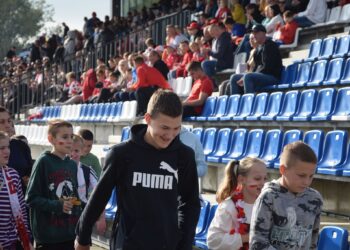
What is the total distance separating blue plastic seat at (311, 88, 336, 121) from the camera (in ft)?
30.9

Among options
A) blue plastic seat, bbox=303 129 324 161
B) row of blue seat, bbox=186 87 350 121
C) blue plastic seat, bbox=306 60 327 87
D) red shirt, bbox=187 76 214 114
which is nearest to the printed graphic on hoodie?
blue plastic seat, bbox=303 129 324 161

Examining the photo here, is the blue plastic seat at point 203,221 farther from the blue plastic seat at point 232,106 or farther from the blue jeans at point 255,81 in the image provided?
the blue jeans at point 255,81

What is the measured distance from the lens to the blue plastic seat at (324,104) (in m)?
9.41

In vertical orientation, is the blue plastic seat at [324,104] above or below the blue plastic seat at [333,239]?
above

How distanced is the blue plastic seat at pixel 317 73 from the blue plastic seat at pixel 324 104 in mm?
1266

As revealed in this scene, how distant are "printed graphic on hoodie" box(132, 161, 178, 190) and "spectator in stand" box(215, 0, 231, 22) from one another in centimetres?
1310

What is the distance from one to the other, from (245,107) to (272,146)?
2233mm

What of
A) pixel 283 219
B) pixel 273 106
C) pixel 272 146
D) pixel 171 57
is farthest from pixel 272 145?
pixel 171 57

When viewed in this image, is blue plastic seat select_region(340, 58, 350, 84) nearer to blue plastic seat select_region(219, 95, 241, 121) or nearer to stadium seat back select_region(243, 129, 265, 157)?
stadium seat back select_region(243, 129, 265, 157)

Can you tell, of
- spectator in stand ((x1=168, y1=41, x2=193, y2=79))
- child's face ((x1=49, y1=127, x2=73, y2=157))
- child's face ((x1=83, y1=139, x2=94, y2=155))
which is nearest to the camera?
child's face ((x1=49, y1=127, x2=73, y2=157))

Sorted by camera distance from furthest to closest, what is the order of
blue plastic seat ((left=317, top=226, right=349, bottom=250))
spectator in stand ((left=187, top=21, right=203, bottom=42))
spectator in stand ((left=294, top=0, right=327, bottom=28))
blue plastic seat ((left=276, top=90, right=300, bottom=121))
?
1. spectator in stand ((left=187, top=21, right=203, bottom=42))
2. spectator in stand ((left=294, top=0, right=327, bottom=28))
3. blue plastic seat ((left=276, top=90, right=300, bottom=121))
4. blue plastic seat ((left=317, top=226, right=349, bottom=250))

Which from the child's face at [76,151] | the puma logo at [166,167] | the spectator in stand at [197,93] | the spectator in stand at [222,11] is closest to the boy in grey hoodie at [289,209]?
the puma logo at [166,167]

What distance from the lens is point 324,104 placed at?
968 centimetres

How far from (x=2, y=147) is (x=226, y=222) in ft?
5.76
